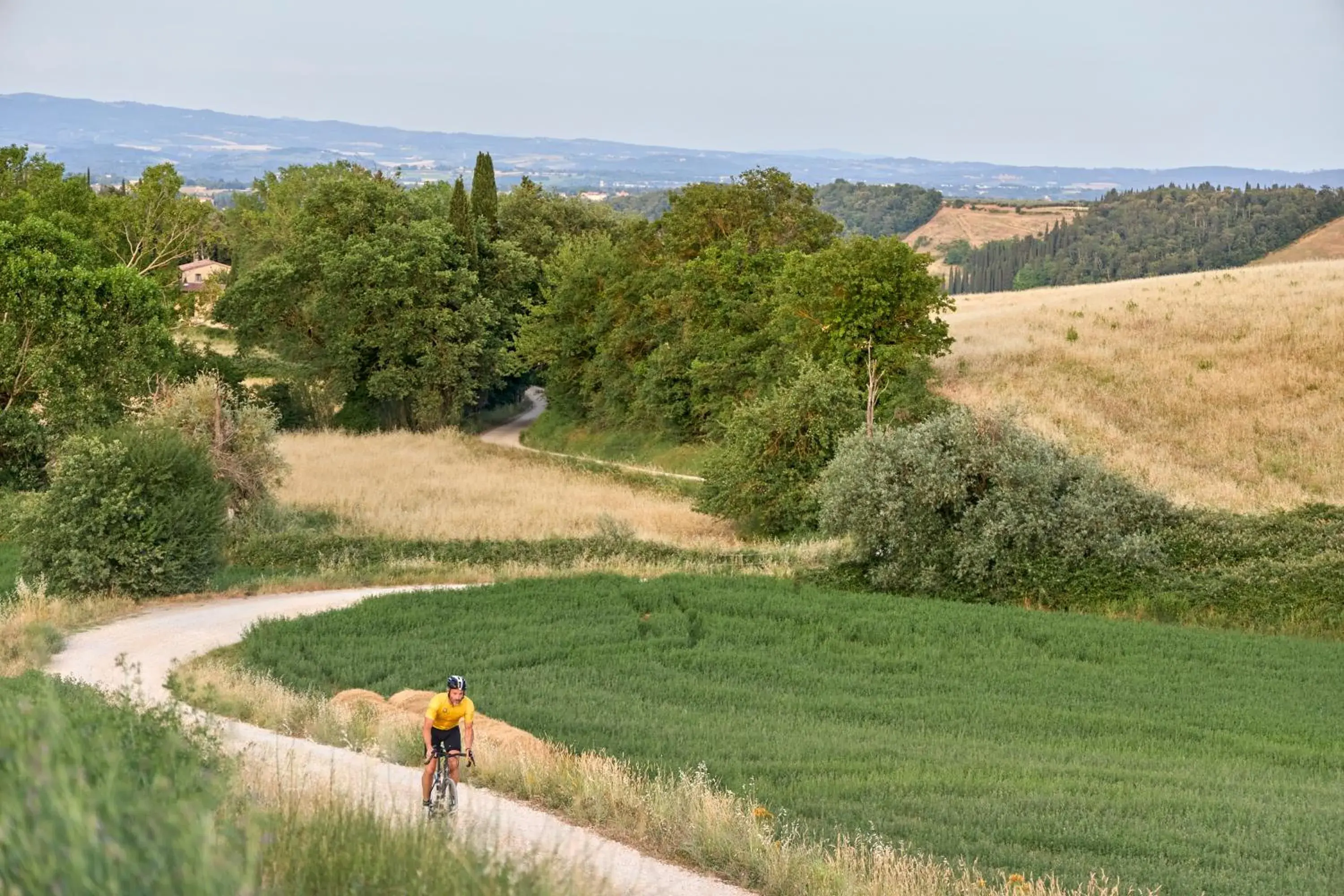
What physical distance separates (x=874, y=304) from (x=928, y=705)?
1171 inches

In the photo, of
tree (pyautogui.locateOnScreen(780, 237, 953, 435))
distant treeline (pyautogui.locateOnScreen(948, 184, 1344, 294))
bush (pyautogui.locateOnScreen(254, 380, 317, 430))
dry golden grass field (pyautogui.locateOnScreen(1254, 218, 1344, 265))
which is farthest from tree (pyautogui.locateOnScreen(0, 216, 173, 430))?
dry golden grass field (pyautogui.locateOnScreen(1254, 218, 1344, 265))

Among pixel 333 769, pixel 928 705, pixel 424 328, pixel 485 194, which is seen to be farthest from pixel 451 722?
pixel 485 194

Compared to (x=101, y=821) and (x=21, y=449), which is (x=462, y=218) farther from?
(x=101, y=821)

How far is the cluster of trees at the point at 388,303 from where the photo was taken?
6775 centimetres

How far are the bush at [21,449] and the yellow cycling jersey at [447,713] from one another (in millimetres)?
36190

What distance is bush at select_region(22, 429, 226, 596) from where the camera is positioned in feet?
88.6

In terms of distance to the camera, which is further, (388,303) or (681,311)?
(388,303)

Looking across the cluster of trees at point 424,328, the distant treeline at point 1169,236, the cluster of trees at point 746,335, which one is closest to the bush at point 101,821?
the cluster of trees at point 424,328

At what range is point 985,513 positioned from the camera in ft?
98.0

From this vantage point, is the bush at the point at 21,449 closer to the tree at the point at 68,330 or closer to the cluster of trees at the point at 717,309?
the tree at the point at 68,330

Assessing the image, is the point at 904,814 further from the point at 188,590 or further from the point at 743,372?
the point at 743,372

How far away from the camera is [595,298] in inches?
2778

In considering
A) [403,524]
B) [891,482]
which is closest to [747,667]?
[891,482]

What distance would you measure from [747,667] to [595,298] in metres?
50.7
